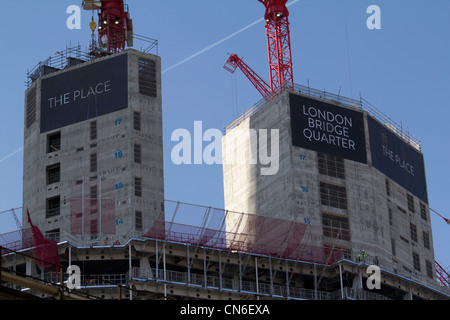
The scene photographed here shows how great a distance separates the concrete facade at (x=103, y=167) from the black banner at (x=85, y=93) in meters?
0.63

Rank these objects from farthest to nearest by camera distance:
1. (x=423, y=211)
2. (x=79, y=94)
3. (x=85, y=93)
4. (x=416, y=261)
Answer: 1. (x=423, y=211)
2. (x=416, y=261)
3. (x=79, y=94)
4. (x=85, y=93)

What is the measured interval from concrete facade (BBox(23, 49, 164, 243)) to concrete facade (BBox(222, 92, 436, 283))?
1467 cm

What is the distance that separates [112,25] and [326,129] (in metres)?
Result: 35.0

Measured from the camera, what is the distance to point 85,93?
131 m

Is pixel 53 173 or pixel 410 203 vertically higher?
pixel 53 173

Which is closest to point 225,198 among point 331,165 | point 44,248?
point 331,165

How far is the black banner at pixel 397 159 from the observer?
470 ft

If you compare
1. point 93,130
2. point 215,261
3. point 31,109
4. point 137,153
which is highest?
point 31,109

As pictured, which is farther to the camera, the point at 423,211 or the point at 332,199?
the point at 423,211

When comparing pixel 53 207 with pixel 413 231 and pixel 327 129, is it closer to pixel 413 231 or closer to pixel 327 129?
pixel 327 129

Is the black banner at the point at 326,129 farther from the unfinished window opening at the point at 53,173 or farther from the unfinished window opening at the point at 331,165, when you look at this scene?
the unfinished window opening at the point at 53,173

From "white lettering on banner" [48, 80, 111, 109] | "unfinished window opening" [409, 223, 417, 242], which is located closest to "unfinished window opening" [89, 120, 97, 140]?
"white lettering on banner" [48, 80, 111, 109]

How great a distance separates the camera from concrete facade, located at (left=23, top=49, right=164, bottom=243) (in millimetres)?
120375
